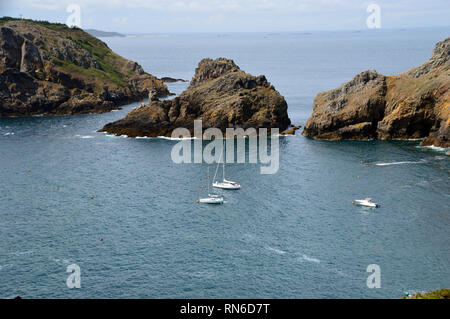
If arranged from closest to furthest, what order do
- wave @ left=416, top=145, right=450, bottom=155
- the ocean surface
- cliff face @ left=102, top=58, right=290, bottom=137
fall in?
the ocean surface → wave @ left=416, top=145, right=450, bottom=155 → cliff face @ left=102, top=58, right=290, bottom=137

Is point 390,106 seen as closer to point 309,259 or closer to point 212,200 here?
point 212,200

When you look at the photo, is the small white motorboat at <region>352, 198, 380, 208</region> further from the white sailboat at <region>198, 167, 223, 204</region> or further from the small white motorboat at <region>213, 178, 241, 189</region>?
the white sailboat at <region>198, 167, 223, 204</region>

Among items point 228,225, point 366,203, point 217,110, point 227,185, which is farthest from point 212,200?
point 217,110

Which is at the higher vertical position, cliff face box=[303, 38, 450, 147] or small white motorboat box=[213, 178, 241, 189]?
cliff face box=[303, 38, 450, 147]

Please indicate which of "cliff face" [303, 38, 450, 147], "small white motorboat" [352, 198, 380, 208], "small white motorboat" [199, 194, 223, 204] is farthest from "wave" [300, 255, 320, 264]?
"cliff face" [303, 38, 450, 147]

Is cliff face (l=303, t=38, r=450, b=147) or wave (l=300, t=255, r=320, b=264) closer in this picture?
wave (l=300, t=255, r=320, b=264)

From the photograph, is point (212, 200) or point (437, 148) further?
point (437, 148)
